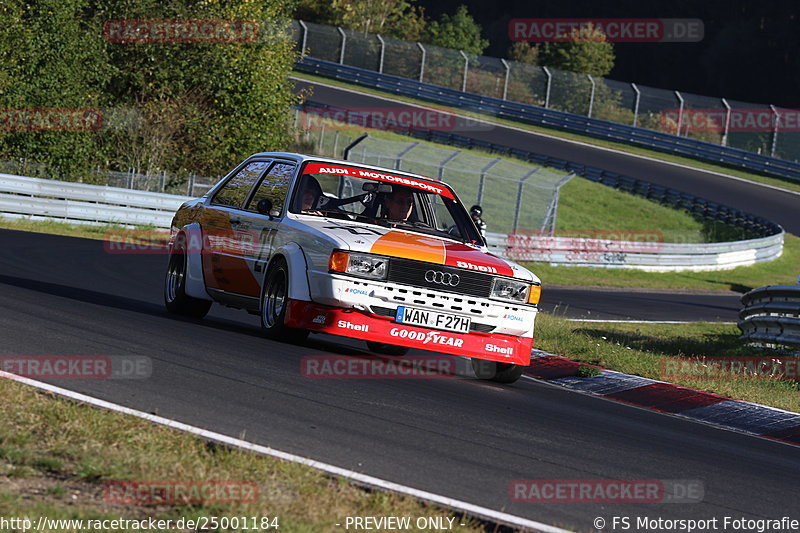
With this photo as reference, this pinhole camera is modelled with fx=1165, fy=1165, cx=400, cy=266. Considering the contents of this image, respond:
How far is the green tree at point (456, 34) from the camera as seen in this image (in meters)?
76.6

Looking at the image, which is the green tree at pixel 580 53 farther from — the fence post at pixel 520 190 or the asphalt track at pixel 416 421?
the asphalt track at pixel 416 421

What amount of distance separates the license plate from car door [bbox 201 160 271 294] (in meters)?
1.67

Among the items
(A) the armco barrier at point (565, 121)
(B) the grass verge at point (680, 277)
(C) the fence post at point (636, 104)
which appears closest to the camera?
(B) the grass verge at point (680, 277)

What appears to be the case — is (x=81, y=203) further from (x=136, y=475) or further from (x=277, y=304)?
(x=136, y=475)

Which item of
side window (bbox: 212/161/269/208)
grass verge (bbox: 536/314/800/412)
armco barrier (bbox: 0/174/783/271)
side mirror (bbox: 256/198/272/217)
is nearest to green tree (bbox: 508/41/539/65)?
armco barrier (bbox: 0/174/783/271)

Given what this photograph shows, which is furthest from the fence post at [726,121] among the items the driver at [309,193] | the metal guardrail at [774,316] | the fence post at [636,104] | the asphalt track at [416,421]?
the driver at [309,193]

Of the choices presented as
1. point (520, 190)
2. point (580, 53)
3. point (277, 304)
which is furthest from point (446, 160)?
point (580, 53)

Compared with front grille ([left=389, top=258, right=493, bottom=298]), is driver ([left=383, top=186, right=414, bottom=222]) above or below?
Answer: above

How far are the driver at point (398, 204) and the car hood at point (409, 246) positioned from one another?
40 centimetres

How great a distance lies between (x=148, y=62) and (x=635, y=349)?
2253cm

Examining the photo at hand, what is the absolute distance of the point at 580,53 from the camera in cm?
7194

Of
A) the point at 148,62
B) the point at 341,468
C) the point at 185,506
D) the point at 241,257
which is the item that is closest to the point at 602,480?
the point at 341,468

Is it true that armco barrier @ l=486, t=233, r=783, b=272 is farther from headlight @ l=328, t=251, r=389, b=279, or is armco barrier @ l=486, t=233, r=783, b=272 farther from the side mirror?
headlight @ l=328, t=251, r=389, b=279

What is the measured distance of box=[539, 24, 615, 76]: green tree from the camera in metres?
71.8
